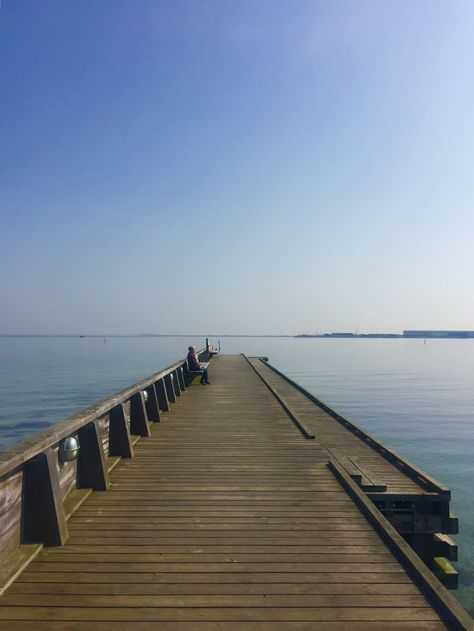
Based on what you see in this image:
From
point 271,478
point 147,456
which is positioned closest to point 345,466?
point 271,478

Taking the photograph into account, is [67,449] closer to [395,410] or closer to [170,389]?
[170,389]

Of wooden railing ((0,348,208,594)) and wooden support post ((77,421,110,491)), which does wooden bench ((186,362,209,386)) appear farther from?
wooden support post ((77,421,110,491))

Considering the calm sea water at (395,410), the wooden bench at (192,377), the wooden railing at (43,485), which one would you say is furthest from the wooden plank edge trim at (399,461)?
the wooden bench at (192,377)

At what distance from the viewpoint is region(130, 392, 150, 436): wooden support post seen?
8.56 metres

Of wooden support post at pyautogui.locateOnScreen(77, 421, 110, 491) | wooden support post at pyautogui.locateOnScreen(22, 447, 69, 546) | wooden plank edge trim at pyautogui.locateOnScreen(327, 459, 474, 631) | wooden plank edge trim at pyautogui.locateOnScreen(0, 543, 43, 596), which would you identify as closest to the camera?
wooden plank edge trim at pyautogui.locateOnScreen(327, 459, 474, 631)

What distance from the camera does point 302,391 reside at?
19.5 m

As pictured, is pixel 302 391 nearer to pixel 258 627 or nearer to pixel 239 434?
pixel 239 434

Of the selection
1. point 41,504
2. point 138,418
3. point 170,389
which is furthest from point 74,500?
point 170,389

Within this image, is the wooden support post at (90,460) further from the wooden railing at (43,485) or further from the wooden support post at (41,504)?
the wooden support post at (41,504)

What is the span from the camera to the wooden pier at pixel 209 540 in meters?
3.23

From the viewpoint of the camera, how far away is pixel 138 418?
Result: 8.71 meters

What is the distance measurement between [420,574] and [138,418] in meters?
6.18

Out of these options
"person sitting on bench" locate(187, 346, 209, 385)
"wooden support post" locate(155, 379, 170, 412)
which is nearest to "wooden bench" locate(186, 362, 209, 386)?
"person sitting on bench" locate(187, 346, 209, 385)

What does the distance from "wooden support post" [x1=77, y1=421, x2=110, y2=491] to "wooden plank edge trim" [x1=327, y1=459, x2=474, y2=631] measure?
3309 millimetres
